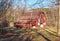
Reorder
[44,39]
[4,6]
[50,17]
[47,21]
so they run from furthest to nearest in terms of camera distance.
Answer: [47,21], [50,17], [44,39], [4,6]

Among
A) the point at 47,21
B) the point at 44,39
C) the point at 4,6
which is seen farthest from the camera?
the point at 47,21

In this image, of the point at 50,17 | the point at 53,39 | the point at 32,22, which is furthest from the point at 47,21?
the point at 53,39

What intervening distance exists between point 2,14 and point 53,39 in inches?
160

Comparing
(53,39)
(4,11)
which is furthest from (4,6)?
(53,39)

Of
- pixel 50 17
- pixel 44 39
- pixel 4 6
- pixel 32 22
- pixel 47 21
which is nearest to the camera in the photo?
pixel 4 6

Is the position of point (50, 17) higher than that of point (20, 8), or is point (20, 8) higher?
point (20, 8)

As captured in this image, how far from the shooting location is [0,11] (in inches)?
414

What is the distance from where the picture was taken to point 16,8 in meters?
10.7

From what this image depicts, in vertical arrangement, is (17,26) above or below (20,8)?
below

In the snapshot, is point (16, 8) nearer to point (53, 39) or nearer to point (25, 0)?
point (25, 0)

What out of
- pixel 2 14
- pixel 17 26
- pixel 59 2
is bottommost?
pixel 17 26

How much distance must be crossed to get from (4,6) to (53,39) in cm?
437

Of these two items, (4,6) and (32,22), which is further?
(32,22)

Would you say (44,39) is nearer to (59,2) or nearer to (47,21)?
(59,2)
